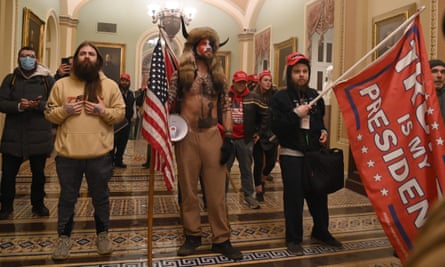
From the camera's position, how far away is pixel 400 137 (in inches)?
99.8

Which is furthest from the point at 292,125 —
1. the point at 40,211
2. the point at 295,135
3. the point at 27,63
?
the point at 40,211

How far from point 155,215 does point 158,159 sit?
5.29 ft

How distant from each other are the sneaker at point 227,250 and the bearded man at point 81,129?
106 cm

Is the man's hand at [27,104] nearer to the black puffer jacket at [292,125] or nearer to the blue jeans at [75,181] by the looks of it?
→ the blue jeans at [75,181]

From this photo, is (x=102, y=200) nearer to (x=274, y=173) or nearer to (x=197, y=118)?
(x=197, y=118)

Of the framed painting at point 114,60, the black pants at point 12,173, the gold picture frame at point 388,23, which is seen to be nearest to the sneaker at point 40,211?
the black pants at point 12,173

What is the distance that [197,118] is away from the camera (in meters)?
3.04

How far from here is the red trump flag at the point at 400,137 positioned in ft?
7.88

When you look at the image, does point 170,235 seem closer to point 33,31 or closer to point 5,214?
point 5,214

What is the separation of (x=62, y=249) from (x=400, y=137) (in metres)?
2.78

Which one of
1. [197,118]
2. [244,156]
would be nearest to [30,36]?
[244,156]

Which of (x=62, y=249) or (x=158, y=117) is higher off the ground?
(x=158, y=117)

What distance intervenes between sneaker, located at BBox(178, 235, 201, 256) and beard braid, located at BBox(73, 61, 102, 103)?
144cm

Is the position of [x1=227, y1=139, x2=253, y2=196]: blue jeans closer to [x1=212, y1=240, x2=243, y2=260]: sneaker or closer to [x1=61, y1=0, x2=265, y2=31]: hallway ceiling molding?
[x1=212, y1=240, x2=243, y2=260]: sneaker
